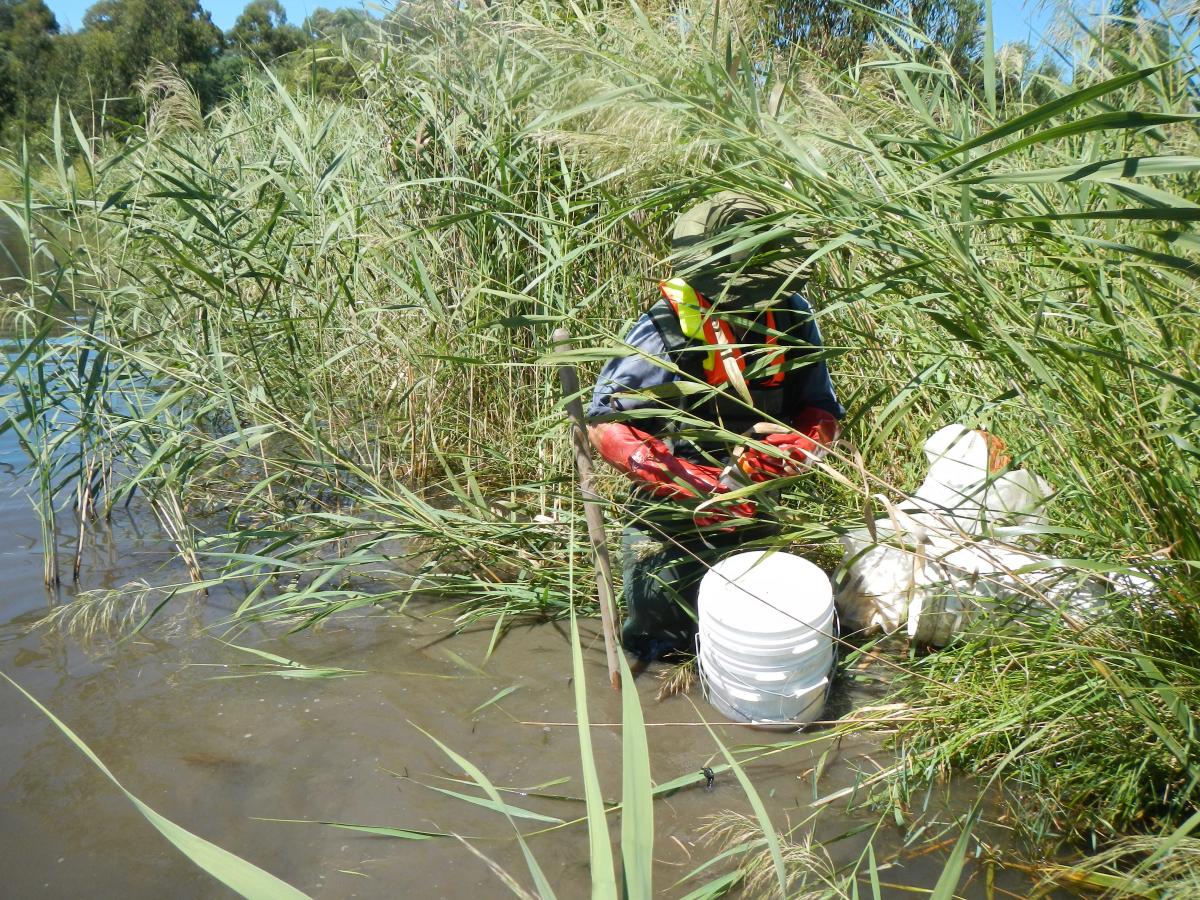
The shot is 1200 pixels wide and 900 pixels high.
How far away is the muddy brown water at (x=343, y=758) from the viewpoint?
2.47 metres

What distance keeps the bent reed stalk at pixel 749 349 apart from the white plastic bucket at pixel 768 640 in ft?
0.76

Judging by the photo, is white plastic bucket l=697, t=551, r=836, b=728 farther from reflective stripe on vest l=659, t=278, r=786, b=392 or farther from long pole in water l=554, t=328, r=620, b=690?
reflective stripe on vest l=659, t=278, r=786, b=392

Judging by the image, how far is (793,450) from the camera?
8.67 ft

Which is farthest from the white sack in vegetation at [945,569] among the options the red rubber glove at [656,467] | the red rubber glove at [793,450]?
the red rubber glove at [656,467]

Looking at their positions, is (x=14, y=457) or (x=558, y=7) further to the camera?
(x=14, y=457)

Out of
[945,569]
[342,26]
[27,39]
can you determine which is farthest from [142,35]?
[945,569]

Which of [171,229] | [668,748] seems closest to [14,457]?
[171,229]

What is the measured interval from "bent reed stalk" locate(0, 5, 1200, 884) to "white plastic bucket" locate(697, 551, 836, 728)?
0.76ft

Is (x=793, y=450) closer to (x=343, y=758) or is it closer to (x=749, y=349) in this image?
(x=749, y=349)

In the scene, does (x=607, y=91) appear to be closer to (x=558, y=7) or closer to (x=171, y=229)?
(x=171, y=229)

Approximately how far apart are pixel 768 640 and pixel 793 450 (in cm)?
58

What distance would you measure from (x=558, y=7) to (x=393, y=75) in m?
0.82

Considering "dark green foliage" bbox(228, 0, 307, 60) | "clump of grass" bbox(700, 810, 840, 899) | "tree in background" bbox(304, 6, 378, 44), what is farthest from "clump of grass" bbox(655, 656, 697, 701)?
"dark green foliage" bbox(228, 0, 307, 60)

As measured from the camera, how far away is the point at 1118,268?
2002 millimetres
